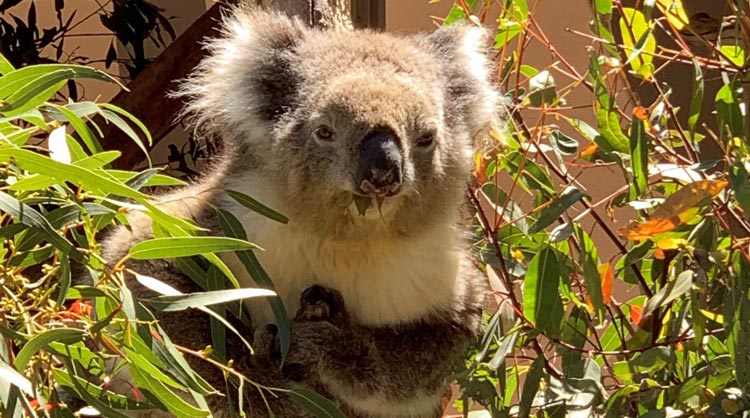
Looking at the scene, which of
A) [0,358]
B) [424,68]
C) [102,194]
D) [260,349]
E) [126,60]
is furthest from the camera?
[126,60]

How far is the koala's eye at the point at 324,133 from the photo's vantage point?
1.78 meters

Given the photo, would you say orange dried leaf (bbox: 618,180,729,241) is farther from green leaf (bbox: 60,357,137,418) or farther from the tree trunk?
the tree trunk

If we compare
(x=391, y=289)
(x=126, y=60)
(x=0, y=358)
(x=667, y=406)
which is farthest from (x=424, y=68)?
(x=126, y=60)

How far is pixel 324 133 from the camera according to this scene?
1788mm

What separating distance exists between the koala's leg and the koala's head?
167mm

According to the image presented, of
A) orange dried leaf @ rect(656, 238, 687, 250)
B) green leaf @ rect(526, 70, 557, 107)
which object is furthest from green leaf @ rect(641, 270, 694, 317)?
green leaf @ rect(526, 70, 557, 107)

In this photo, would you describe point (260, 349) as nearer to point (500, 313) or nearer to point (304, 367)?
point (304, 367)

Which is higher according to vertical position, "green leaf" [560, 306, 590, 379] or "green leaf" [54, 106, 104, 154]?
"green leaf" [54, 106, 104, 154]

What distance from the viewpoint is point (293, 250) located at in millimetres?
1889

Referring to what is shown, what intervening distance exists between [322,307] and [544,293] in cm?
44

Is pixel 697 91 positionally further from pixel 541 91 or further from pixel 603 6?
pixel 541 91

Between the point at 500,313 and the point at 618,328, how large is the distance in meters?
0.22

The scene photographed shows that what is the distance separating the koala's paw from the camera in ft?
6.21

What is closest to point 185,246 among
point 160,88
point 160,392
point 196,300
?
point 196,300
